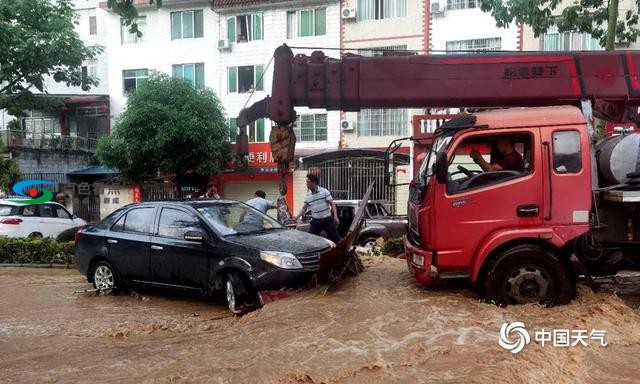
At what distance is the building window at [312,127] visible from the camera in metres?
23.8

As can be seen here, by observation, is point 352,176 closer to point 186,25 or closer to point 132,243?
point 186,25

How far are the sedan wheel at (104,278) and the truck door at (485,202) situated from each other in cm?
502

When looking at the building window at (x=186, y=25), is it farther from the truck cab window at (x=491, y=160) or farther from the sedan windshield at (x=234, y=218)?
the truck cab window at (x=491, y=160)

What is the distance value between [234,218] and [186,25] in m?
21.1

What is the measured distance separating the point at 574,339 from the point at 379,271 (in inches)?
125

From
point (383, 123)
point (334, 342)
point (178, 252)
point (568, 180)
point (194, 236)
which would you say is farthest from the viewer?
point (383, 123)

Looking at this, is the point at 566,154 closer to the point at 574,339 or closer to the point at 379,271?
the point at 574,339

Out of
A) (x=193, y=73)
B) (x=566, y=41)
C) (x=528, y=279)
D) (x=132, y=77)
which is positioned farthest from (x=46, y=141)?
(x=528, y=279)

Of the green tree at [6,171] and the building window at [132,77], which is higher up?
the building window at [132,77]

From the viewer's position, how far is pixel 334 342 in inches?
188

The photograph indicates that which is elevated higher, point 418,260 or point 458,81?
point 458,81

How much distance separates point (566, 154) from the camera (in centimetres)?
562

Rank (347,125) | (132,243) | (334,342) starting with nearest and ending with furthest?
(334,342), (132,243), (347,125)

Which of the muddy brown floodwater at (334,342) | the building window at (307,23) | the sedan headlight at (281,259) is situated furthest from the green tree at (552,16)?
the building window at (307,23)
